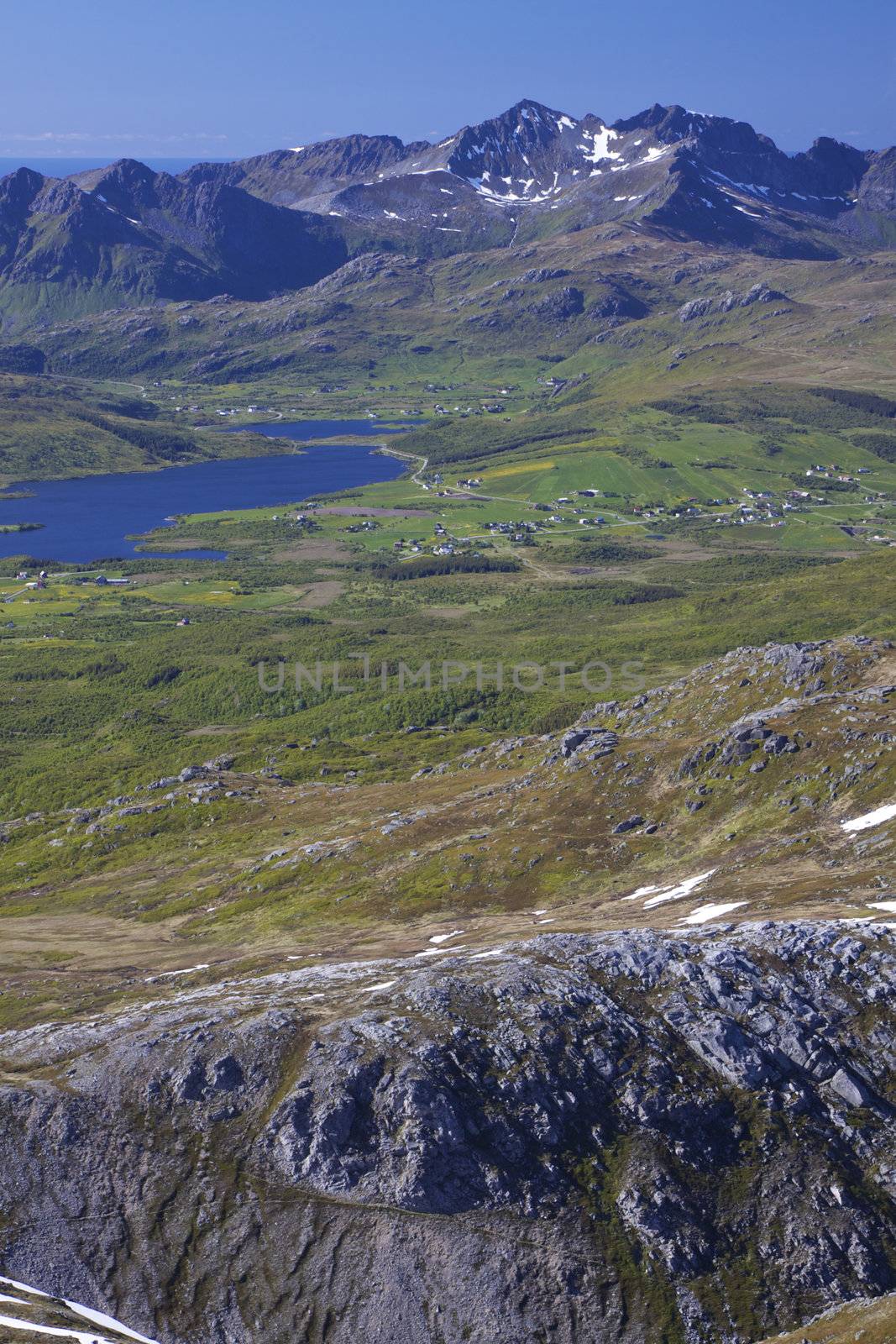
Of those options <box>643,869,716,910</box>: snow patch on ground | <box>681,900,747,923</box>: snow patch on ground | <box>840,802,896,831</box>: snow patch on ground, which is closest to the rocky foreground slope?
<box>681,900,747,923</box>: snow patch on ground

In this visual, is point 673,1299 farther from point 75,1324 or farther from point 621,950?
point 75,1324

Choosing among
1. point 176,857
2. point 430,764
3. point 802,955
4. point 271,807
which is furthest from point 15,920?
point 802,955

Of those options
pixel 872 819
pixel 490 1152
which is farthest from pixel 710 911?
pixel 490 1152

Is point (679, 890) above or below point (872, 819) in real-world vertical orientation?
below

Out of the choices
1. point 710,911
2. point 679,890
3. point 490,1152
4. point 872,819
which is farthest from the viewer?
point 872,819

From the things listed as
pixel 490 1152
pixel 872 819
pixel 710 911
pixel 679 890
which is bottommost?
pixel 490 1152

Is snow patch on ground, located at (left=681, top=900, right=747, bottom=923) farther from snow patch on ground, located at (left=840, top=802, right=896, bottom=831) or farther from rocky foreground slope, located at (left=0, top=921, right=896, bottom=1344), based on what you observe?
snow patch on ground, located at (left=840, top=802, right=896, bottom=831)

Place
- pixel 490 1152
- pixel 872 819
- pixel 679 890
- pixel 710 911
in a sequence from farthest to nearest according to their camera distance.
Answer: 1. pixel 872 819
2. pixel 679 890
3. pixel 710 911
4. pixel 490 1152

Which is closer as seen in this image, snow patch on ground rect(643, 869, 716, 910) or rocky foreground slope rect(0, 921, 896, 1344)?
rocky foreground slope rect(0, 921, 896, 1344)

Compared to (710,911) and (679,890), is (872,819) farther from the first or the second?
(710,911)

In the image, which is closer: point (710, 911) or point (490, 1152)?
point (490, 1152)
